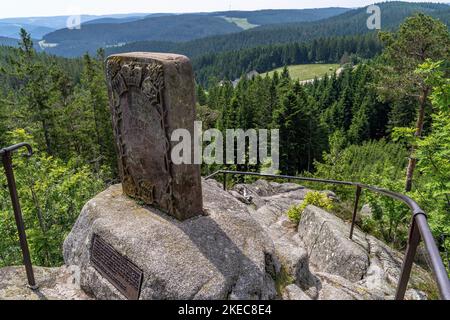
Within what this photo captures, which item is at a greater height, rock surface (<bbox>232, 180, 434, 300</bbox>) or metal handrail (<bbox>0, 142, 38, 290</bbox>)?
metal handrail (<bbox>0, 142, 38, 290</bbox>)

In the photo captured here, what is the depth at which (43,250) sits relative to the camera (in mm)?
7402

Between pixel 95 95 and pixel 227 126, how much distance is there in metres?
19.6

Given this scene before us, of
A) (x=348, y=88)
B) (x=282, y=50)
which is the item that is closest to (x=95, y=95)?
A: (x=348, y=88)

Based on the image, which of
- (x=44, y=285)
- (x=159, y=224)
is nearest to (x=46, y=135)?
(x=44, y=285)

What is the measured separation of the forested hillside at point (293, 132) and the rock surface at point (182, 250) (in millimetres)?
3044

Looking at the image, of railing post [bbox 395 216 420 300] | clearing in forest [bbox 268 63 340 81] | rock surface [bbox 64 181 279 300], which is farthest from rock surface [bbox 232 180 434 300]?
clearing in forest [bbox 268 63 340 81]

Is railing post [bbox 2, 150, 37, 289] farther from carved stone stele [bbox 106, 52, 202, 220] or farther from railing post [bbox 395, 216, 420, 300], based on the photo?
railing post [bbox 395, 216, 420, 300]

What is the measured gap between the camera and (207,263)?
4.09m

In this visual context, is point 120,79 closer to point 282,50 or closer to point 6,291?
point 6,291

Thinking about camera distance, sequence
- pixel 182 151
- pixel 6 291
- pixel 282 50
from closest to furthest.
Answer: pixel 6 291
pixel 182 151
pixel 282 50

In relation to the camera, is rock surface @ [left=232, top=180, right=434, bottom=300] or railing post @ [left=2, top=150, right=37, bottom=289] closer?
railing post @ [left=2, top=150, right=37, bottom=289]

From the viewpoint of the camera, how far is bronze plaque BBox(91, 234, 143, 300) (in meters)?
4.08

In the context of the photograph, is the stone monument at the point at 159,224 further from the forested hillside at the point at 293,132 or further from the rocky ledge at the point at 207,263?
the forested hillside at the point at 293,132

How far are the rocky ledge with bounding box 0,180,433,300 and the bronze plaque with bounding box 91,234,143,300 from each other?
0.08 metres
